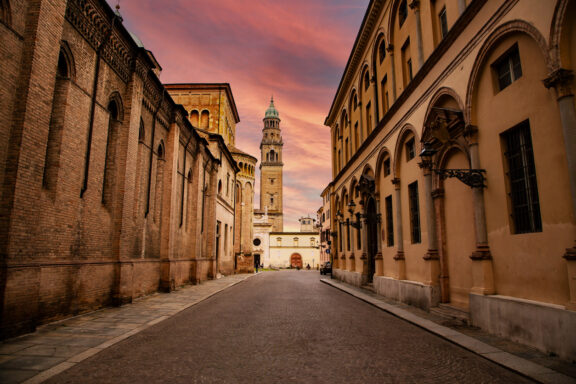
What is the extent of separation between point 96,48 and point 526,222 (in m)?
12.0

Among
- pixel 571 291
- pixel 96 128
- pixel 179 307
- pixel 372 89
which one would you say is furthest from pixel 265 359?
pixel 372 89

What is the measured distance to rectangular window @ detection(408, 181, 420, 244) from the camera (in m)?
13.0

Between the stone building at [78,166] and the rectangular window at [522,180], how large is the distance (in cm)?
991

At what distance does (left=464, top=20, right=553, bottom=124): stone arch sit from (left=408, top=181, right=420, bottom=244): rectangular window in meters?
4.53

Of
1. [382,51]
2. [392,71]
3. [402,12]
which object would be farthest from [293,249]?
[402,12]

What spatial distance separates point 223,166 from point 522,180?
89.0 ft

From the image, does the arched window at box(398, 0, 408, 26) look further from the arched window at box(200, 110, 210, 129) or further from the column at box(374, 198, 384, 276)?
the arched window at box(200, 110, 210, 129)

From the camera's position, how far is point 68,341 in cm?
683

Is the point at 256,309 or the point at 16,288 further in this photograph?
the point at 256,309

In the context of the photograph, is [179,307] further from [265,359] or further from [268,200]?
[268,200]

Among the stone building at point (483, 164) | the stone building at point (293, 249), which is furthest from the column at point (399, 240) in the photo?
the stone building at point (293, 249)

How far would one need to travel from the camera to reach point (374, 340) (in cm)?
707

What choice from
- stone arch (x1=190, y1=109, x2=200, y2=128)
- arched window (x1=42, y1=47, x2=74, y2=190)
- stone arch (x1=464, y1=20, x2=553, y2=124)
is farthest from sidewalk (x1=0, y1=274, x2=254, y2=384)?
stone arch (x1=190, y1=109, x2=200, y2=128)

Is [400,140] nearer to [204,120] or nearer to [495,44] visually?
[495,44]
